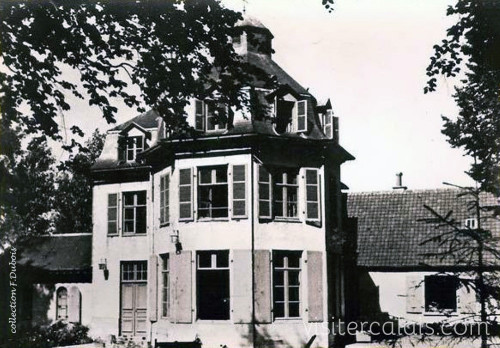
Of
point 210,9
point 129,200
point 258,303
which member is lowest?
point 258,303

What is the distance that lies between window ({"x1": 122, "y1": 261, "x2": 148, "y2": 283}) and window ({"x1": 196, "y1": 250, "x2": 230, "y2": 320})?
467 cm

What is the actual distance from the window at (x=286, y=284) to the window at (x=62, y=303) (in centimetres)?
1000

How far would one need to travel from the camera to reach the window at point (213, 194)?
18.8 m

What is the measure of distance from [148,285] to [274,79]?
1452cm

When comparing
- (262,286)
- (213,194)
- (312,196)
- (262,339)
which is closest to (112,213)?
(213,194)

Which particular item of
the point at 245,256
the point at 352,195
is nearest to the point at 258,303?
the point at 245,256

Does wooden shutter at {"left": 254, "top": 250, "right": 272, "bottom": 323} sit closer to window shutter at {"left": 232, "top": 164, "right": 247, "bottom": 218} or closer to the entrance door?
window shutter at {"left": 232, "top": 164, "right": 247, "bottom": 218}

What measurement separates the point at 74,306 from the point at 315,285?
10.4 meters

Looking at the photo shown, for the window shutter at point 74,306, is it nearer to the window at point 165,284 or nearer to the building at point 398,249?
the window at point 165,284

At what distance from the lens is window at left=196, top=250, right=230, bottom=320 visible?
1828cm

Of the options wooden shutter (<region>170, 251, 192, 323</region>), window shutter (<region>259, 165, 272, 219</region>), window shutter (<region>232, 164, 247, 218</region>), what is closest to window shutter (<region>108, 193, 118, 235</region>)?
wooden shutter (<region>170, 251, 192, 323</region>)

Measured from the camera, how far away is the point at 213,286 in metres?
18.5

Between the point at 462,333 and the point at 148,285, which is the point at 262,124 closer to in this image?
the point at 148,285

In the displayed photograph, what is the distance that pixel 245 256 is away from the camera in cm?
1811
